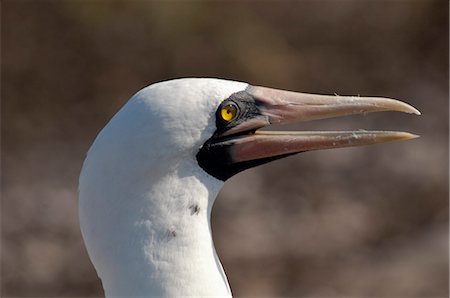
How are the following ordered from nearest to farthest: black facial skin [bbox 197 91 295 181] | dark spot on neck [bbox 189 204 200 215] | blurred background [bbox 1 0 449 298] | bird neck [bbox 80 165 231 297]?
1. bird neck [bbox 80 165 231 297]
2. dark spot on neck [bbox 189 204 200 215]
3. black facial skin [bbox 197 91 295 181]
4. blurred background [bbox 1 0 449 298]

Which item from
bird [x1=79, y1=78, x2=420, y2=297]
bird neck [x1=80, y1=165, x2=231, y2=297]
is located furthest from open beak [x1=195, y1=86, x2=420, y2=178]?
bird neck [x1=80, y1=165, x2=231, y2=297]

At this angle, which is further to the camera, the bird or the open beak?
the open beak

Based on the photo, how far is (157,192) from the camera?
14.7ft

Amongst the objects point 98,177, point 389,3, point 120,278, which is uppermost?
point 389,3

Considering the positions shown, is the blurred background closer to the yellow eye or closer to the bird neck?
the yellow eye

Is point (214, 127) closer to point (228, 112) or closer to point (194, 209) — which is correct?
point (228, 112)

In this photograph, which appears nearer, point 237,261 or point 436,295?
point 436,295

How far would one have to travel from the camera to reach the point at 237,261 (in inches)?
456

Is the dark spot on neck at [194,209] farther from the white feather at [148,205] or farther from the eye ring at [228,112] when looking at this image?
the eye ring at [228,112]

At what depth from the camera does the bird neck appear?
4449mm

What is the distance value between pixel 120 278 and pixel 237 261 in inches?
281

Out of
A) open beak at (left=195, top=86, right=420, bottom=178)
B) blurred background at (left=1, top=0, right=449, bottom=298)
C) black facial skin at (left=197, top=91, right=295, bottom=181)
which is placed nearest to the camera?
black facial skin at (left=197, top=91, right=295, bottom=181)

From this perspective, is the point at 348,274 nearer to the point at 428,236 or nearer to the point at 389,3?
the point at 428,236

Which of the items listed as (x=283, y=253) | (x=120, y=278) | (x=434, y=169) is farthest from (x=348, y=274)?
(x=120, y=278)
